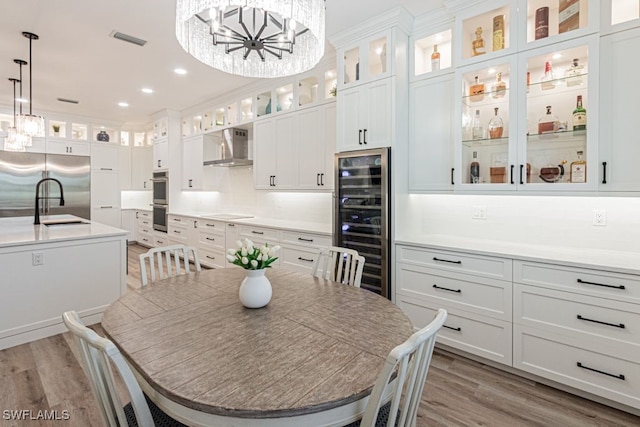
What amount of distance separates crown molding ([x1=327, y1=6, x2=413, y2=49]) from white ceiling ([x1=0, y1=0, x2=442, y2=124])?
0.19 feet

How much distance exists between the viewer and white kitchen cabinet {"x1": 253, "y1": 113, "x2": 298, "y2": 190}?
4.16m

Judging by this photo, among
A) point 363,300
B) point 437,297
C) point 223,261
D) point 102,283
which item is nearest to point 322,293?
point 363,300

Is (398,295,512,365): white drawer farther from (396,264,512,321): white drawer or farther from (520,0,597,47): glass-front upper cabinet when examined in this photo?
(520,0,597,47): glass-front upper cabinet

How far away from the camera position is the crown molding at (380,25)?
9.13 ft

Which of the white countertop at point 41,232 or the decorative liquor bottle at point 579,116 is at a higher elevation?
the decorative liquor bottle at point 579,116

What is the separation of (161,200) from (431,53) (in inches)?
217

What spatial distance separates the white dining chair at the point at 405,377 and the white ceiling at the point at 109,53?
2669mm

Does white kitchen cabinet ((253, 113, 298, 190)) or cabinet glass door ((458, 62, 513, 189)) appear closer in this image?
cabinet glass door ((458, 62, 513, 189))

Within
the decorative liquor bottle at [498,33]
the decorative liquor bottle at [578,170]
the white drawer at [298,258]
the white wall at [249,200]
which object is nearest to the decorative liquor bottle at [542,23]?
the decorative liquor bottle at [498,33]

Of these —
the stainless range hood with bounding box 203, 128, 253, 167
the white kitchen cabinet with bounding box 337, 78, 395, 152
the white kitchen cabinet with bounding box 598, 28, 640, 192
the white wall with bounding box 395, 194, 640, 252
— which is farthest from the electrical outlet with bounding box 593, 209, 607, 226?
the stainless range hood with bounding box 203, 128, 253, 167

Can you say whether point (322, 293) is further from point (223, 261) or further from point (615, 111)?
point (223, 261)

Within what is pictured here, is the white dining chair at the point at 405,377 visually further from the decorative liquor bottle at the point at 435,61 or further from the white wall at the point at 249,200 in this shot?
the white wall at the point at 249,200

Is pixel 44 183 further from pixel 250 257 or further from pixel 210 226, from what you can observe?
pixel 250 257

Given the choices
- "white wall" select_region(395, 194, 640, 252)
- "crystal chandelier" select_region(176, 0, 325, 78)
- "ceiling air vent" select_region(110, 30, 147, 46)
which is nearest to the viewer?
"crystal chandelier" select_region(176, 0, 325, 78)
